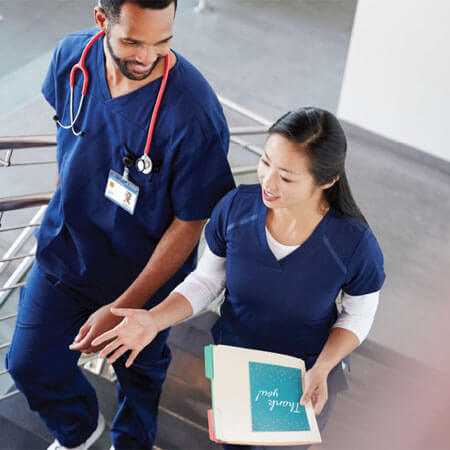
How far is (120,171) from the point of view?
1674mm

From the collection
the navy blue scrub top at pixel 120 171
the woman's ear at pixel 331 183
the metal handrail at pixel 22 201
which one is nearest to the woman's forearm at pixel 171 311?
the navy blue scrub top at pixel 120 171

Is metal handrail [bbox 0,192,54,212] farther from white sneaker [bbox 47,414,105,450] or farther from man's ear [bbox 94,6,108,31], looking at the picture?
white sneaker [bbox 47,414,105,450]

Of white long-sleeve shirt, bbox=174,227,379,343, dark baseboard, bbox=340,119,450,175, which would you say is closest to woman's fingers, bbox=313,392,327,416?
white long-sleeve shirt, bbox=174,227,379,343

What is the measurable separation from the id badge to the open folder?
481 millimetres

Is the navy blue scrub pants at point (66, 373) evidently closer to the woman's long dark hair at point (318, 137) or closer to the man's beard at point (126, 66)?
the man's beard at point (126, 66)

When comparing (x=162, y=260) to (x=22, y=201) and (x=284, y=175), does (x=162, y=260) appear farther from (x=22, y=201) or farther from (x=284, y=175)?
(x=22, y=201)

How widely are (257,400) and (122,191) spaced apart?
692 mm

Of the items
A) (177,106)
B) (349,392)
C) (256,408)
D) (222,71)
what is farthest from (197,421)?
(222,71)

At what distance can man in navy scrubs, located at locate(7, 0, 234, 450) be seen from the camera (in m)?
1.57

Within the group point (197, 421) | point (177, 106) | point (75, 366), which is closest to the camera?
point (177, 106)

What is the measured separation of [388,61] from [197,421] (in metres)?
2.61

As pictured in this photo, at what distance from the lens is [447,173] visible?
3.96 metres

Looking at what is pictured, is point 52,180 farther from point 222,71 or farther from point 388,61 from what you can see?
point 388,61

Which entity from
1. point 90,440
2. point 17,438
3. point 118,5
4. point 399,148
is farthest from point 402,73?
point 17,438
